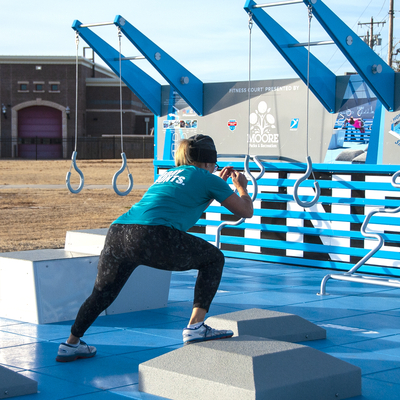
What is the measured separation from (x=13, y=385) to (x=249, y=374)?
141 centimetres

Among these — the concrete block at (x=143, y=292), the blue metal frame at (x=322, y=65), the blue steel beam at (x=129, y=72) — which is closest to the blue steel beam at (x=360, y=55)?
the blue metal frame at (x=322, y=65)

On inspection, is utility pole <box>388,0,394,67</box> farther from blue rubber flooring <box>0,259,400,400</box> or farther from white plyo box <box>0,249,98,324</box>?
white plyo box <box>0,249,98,324</box>

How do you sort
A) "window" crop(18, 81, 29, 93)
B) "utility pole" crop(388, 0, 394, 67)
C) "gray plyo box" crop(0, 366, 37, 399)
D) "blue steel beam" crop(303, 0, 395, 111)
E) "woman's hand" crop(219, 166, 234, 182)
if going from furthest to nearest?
"window" crop(18, 81, 29, 93), "utility pole" crop(388, 0, 394, 67), "blue steel beam" crop(303, 0, 395, 111), "woman's hand" crop(219, 166, 234, 182), "gray plyo box" crop(0, 366, 37, 399)

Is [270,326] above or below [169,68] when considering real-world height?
below

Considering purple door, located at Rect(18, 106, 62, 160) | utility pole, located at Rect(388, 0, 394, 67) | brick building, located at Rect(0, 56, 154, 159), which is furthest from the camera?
purple door, located at Rect(18, 106, 62, 160)

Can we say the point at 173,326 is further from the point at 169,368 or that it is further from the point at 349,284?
the point at 349,284

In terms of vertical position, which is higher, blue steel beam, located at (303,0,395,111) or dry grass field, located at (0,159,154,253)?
blue steel beam, located at (303,0,395,111)

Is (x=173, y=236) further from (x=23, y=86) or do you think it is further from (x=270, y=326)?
(x=23, y=86)

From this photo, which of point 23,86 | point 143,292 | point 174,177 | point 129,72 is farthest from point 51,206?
point 23,86

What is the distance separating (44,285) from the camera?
566 cm

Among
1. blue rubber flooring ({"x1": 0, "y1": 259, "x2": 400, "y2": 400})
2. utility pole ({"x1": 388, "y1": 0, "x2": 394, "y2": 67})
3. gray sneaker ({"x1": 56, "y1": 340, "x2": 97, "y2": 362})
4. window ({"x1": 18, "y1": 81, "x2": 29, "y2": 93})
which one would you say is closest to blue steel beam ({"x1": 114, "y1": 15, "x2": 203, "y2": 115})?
blue rubber flooring ({"x1": 0, "y1": 259, "x2": 400, "y2": 400})

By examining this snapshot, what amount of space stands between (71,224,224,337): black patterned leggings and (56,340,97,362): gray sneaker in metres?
0.12

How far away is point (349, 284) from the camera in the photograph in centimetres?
797

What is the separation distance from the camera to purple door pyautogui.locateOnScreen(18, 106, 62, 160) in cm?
5344
